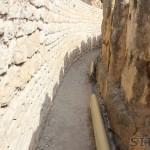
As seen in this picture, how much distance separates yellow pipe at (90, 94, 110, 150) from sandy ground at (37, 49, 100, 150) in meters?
0.29

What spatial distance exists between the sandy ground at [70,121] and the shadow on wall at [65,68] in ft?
0.68

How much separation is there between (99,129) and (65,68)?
5.62 metres

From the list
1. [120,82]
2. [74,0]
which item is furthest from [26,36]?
[74,0]

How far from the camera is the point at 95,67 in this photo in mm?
11461

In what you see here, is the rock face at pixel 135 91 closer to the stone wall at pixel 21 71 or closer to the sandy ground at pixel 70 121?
the sandy ground at pixel 70 121

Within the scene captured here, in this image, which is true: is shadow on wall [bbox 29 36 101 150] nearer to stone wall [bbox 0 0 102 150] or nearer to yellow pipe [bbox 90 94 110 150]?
stone wall [bbox 0 0 102 150]

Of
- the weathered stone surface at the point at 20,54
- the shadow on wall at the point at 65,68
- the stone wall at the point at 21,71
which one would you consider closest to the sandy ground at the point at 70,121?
the shadow on wall at the point at 65,68

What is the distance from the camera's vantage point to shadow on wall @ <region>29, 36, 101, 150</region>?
17.7ft

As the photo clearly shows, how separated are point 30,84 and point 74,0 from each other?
9.10 meters

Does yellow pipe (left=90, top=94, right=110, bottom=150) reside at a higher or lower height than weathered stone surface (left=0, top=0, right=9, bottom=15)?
lower

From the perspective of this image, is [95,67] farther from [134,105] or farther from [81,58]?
[134,105]

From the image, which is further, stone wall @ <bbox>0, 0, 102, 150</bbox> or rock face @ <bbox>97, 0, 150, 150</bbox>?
rock face @ <bbox>97, 0, 150, 150</bbox>

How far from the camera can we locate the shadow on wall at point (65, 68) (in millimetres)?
5400

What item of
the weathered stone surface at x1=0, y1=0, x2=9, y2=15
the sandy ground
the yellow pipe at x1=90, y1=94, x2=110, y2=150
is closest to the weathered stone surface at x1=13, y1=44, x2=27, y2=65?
the weathered stone surface at x1=0, y1=0, x2=9, y2=15
